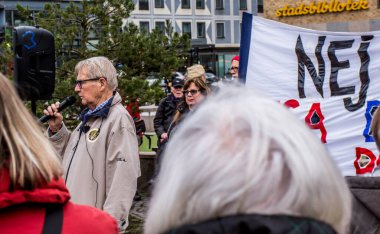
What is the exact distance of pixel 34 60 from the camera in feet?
20.2

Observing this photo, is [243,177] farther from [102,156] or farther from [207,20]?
[207,20]

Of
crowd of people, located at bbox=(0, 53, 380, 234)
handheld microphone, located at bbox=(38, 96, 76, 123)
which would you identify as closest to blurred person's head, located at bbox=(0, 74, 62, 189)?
crowd of people, located at bbox=(0, 53, 380, 234)

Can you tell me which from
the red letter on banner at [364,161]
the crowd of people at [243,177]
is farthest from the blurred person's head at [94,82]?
Result: the crowd of people at [243,177]

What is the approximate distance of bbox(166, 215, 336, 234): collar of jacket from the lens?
1.45 meters

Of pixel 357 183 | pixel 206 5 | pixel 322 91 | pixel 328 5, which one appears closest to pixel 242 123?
pixel 357 183

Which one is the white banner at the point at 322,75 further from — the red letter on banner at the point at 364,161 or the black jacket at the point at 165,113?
the black jacket at the point at 165,113

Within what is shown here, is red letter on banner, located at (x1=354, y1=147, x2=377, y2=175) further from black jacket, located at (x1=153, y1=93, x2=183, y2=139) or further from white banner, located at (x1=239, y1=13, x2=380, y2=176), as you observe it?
black jacket, located at (x1=153, y1=93, x2=183, y2=139)

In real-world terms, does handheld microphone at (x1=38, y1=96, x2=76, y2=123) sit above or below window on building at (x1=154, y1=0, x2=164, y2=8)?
below

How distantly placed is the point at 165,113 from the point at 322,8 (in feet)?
43.0

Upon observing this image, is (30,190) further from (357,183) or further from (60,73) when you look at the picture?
(60,73)

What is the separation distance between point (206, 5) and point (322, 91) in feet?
209

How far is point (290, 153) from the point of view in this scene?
150cm

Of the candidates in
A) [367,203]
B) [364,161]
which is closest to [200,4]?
[364,161]

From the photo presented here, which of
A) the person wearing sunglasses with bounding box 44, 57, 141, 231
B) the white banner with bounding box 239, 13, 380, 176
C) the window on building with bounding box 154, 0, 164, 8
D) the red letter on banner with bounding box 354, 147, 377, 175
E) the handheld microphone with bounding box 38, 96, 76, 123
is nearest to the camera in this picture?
the person wearing sunglasses with bounding box 44, 57, 141, 231
